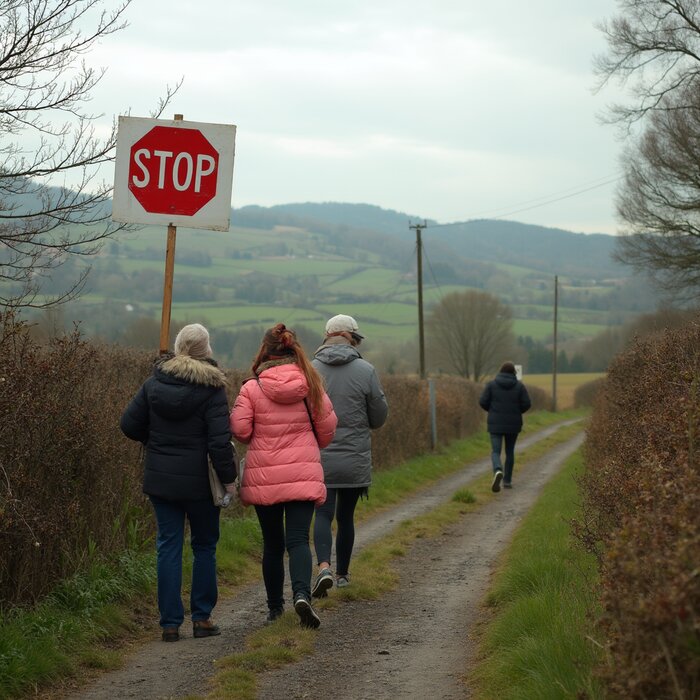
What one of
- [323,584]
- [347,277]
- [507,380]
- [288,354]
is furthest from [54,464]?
[347,277]

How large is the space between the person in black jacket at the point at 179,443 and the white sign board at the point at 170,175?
1.19 m

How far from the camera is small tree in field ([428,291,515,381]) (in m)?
81.8

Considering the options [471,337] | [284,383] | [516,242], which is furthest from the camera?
[516,242]

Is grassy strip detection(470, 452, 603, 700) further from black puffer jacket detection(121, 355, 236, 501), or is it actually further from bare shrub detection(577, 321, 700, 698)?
black puffer jacket detection(121, 355, 236, 501)

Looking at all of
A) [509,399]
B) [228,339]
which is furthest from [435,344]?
[509,399]

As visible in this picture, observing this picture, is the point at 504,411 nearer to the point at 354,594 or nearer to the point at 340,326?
the point at 340,326

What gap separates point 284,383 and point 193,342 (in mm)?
668

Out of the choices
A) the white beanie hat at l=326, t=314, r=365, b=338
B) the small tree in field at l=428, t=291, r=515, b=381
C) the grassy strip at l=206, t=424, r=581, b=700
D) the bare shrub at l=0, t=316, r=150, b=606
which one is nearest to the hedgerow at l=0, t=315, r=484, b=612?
the bare shrub at l=0, t=316, r=150, b=606

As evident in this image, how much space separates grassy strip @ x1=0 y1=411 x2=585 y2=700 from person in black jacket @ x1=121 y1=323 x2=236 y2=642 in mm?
462

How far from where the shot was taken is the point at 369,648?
6434 millimetres

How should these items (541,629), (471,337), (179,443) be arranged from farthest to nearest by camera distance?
(471,337) → (179,443) → (541,629)

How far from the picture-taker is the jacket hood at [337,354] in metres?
8.20

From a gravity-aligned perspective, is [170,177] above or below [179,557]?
above

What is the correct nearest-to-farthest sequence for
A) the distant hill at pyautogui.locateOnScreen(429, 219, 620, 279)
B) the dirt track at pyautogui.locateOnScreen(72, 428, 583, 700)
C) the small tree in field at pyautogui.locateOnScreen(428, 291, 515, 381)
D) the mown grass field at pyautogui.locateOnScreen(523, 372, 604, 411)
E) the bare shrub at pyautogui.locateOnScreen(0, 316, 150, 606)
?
the dirt track at pyautogui.locateOnScreen(72, 428, 583, 700), the bare shrub at pyautogui.locateOnScreen(0, 316, 150, 606), the mown grass field at pyautogui.locateOnScreen(523, 372, 604, 411), the small tree in field at pyautogui.locateOnScreen(428, 291, 515, 381), the distant hill at pyautogui.locateOnScreen(429, 219, 620, 279)
